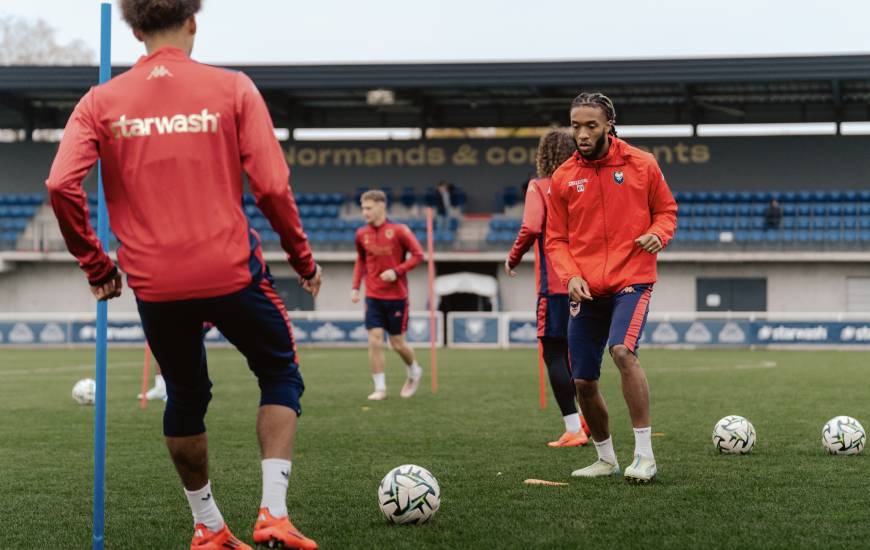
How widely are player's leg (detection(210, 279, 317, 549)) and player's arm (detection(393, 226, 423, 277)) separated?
26.5 ft

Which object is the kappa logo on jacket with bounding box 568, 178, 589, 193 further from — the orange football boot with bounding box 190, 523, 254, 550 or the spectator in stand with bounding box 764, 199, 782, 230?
the spectator in stand with bounding box 764, 199, 782, 230

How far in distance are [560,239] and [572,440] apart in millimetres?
2260

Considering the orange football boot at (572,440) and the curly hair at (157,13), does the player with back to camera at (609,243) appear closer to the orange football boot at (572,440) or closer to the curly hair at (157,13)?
the orange football boot at (572,440)

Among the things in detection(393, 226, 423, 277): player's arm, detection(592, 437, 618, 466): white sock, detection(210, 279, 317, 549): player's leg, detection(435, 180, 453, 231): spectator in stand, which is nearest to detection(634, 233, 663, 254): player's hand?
detection(592, 437, 618, 466): white sock

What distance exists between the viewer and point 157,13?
13.3ft

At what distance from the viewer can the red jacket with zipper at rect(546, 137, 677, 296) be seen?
6.24 m

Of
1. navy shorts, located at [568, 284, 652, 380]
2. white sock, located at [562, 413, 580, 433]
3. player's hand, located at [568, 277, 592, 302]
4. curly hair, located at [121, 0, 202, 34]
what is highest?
curly hair, located at [121, 0, 202, 34]

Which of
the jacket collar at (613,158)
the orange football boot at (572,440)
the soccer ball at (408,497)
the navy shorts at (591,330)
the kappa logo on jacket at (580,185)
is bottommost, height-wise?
the orange football boot at (572,440)

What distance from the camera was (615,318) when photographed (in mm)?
6176

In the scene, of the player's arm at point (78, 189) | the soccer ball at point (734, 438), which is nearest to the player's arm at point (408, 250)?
the soccer ball at point (734, 438)

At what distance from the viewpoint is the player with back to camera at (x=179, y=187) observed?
3955 millimetres

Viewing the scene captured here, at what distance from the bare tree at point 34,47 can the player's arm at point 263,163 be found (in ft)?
173

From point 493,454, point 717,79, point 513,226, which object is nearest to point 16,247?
point 513,226

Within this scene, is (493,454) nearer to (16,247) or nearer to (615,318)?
(615,318)
